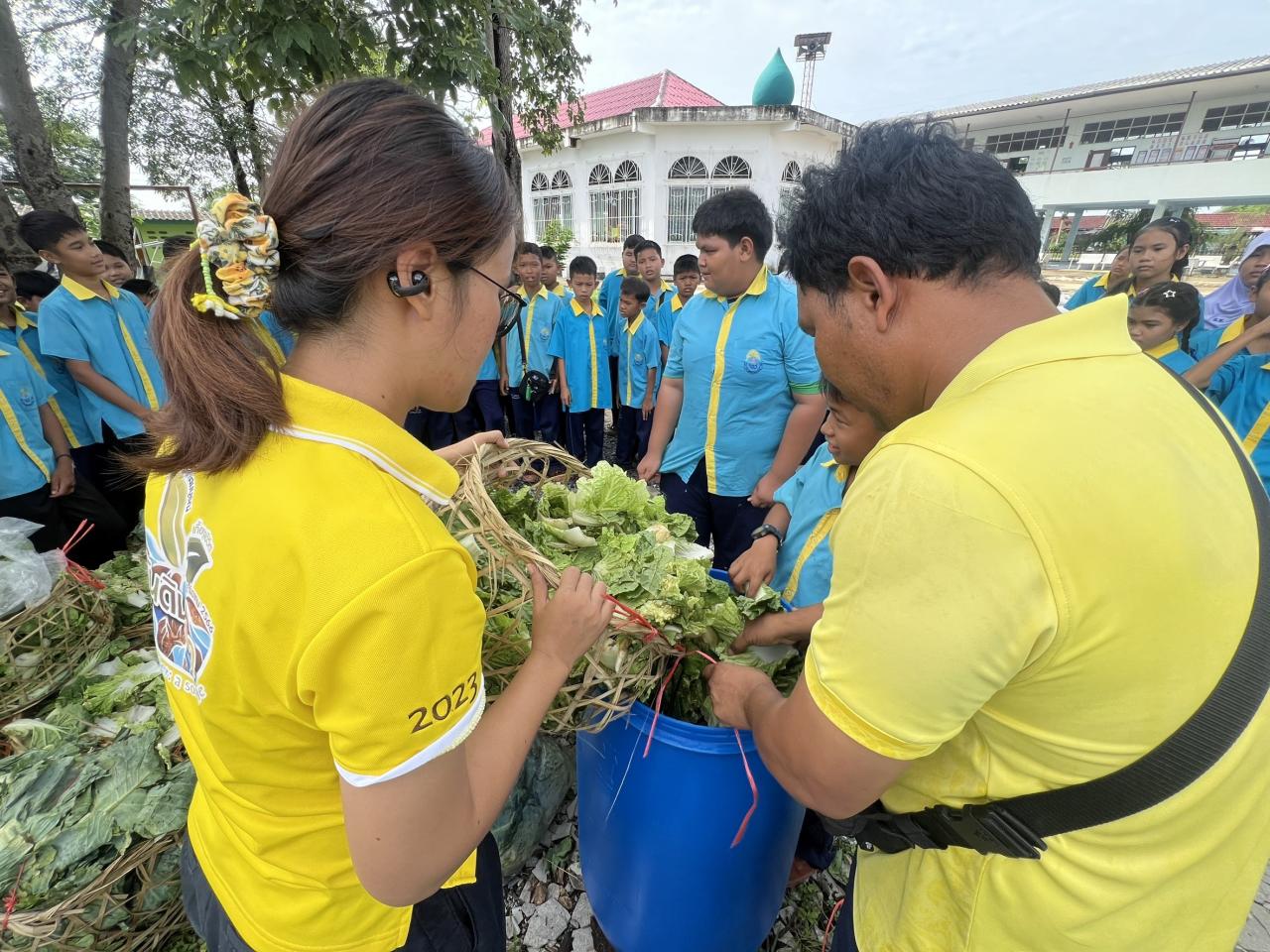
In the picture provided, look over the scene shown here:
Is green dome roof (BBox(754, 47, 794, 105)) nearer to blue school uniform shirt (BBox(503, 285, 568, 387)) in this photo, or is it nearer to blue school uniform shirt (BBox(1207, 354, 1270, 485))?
blue school uniform shirt (BBox(503, 285, 568, 387))

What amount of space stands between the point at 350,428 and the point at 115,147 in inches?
390

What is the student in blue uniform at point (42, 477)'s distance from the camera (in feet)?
10.7

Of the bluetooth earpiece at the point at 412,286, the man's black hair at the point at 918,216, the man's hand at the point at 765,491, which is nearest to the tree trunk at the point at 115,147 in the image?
the man's hand at the point at 765,491

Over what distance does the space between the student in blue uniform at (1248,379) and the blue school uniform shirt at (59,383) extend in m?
7.97

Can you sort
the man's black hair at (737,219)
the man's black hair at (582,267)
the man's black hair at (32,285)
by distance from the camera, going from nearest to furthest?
1. the man's black hair at (737,219)
2. the man's black hair at (32,285)
3. the man's black hair at (582,267)

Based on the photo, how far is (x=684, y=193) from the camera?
57.3 feet

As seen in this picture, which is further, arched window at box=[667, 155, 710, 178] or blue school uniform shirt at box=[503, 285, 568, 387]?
arched window at box=[667, 155, 710, 178]

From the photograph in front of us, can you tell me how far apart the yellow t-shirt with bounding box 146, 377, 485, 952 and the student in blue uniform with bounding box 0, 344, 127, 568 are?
3.19 metres

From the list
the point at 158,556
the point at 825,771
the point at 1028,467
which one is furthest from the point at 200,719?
the point at 1028,467

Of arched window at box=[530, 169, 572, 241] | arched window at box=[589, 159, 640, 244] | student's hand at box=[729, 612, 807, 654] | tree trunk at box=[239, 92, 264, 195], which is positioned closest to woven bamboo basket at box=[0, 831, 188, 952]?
student's hand at box=[729, 612, 807, 654]

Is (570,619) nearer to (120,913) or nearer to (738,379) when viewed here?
(120,913)

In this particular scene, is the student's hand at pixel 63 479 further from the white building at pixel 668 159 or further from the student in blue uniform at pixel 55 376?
the white building at pixel 668 159

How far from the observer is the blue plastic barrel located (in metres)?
1.49

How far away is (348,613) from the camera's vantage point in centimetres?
73
